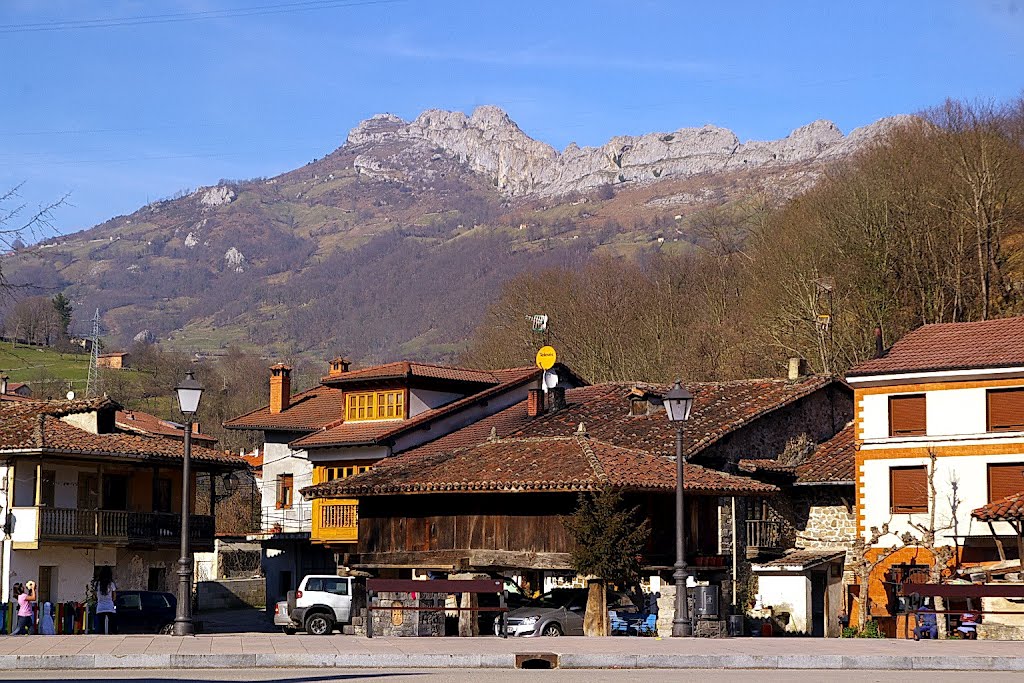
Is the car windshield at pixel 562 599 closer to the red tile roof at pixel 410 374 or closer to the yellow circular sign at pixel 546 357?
the yellow circular sign at pixel 546 357

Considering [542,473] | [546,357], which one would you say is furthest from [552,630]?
[546,357]

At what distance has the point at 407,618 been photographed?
32.1m

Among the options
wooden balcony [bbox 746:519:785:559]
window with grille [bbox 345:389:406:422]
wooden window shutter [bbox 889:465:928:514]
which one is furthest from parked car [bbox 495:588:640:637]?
window with grille [bbox 345:389:406:422]

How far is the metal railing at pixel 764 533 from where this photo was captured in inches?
1644

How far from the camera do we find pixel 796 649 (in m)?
24.1

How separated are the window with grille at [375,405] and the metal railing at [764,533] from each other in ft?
51.6

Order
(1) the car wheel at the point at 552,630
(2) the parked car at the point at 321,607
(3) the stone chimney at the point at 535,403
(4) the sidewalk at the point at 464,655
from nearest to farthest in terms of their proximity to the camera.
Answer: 1. (4) the sidewalk at the point at 464,655
2. (1) the car wheel at the point at 552,630
3. (2) the parked car at the point at 321,607
4. (3) the stone chimney at the point at 535,403

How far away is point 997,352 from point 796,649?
19186 mm

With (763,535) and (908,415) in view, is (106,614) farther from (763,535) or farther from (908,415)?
(908,415)

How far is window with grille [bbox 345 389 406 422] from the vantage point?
53375 millimetres

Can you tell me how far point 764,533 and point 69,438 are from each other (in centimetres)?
2093

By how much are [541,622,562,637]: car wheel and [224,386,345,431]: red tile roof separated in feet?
78.2

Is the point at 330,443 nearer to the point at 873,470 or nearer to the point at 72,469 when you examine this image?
the point at 72,469

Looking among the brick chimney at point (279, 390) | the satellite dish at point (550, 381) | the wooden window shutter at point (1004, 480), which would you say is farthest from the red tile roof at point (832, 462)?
the brick chimney at point (279, 390)
